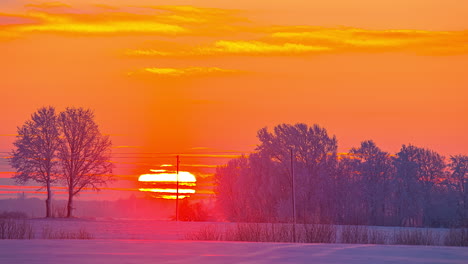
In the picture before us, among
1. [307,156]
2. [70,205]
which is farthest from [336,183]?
[70,205]

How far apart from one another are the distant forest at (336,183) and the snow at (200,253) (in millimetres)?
35855

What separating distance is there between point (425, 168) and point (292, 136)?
38.0 ft

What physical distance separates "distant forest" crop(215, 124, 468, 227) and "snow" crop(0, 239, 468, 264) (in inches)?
1412

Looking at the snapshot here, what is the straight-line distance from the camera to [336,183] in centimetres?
6050

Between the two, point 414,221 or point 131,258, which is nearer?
point 131,258

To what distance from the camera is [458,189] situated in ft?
192

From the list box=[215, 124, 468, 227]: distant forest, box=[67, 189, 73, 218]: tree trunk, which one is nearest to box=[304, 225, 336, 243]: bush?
box=[215, 124, 468, 227]: distant forest

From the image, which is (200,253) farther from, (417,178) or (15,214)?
(417,178)

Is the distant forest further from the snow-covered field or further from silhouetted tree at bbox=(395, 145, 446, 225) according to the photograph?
the snow-covered field

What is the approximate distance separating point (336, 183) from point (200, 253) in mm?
42806

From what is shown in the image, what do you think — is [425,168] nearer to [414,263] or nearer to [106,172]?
[106,172]

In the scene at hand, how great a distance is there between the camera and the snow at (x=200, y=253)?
16.9m

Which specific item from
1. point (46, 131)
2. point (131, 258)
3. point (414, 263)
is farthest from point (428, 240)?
point (46, 131)

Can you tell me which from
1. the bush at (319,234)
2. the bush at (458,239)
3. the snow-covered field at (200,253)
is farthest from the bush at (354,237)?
the snow-covered field at (200,253)
